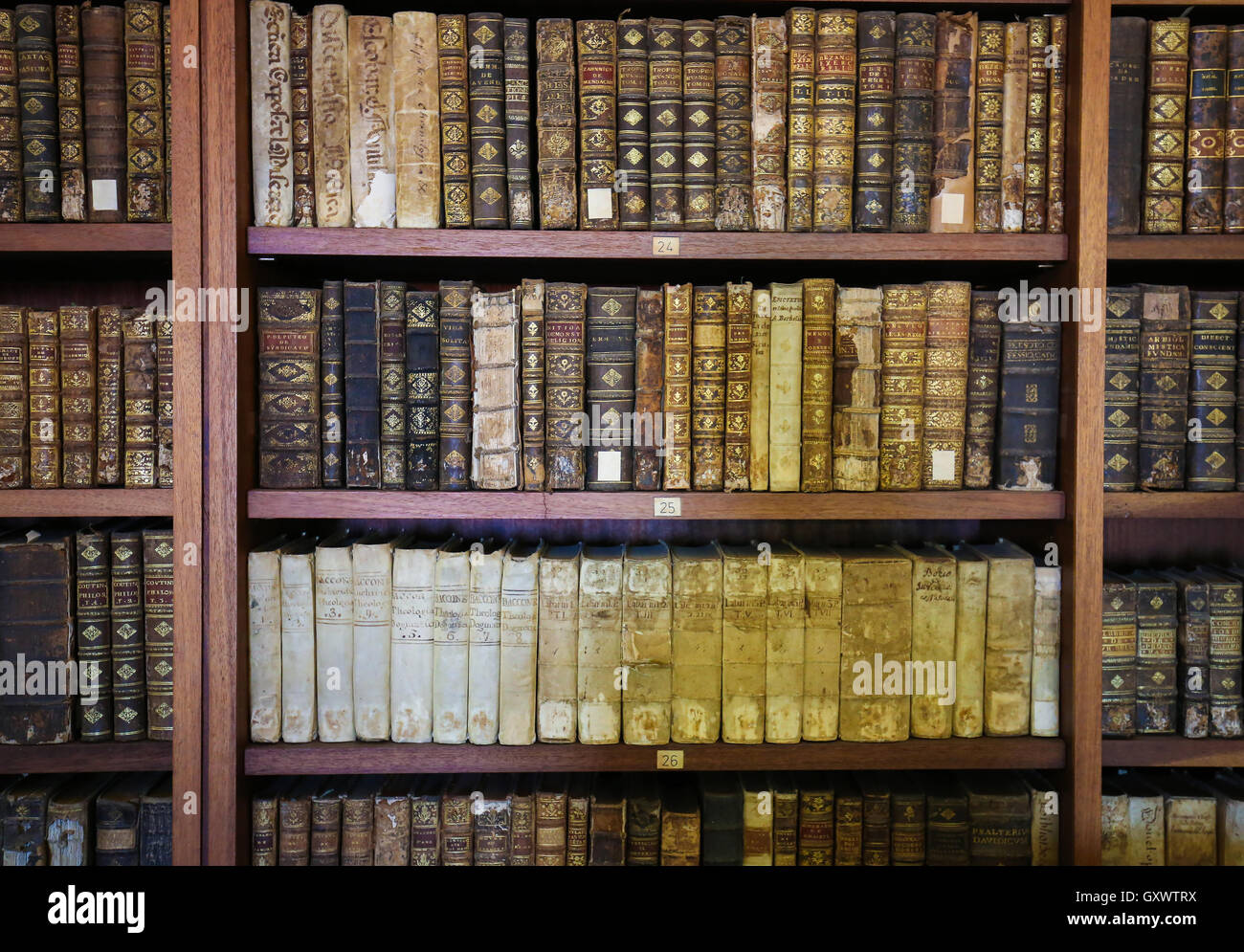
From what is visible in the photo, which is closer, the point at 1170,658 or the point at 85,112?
the point at 85,112

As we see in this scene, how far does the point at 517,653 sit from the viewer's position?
1.35 metres

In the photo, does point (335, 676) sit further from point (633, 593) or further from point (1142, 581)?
point (1142, 581)

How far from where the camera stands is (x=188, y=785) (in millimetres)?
1301

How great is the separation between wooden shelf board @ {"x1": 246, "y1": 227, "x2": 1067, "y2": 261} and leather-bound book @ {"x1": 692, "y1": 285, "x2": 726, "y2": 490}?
87 millimetres

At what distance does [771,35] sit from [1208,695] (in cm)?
146

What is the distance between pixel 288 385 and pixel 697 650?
874 millimetres

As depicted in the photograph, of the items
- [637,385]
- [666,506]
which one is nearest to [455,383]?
[637,385]

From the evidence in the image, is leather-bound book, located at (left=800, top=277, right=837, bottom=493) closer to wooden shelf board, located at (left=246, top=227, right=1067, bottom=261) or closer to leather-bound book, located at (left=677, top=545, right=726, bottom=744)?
wooden shelf board, located at (left=246, top=227, right=1067, bottom=261)

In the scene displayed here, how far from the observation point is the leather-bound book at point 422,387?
134 cm

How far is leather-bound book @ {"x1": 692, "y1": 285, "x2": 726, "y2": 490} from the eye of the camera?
1331 mm

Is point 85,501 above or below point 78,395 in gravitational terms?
below

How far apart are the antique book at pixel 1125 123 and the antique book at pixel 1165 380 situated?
0.48 feet

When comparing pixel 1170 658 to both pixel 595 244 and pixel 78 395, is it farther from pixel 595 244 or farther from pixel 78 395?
pixel 78 395

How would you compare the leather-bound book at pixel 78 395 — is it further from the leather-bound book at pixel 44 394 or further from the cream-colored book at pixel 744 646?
the cream-colored book at pixel 744 646
